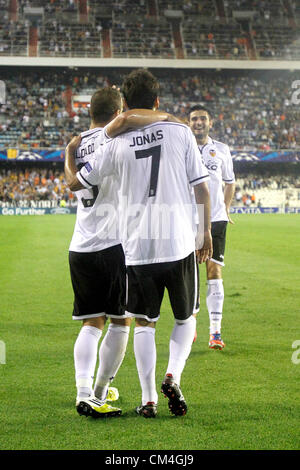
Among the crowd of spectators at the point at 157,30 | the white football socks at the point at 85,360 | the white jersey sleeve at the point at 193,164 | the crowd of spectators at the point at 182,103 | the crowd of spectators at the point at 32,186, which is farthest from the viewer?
the crowd of spectators at the point at 157,30

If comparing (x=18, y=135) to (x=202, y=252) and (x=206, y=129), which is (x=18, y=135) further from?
(x=202, y=252)

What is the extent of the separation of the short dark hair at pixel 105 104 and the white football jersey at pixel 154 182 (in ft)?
1.20

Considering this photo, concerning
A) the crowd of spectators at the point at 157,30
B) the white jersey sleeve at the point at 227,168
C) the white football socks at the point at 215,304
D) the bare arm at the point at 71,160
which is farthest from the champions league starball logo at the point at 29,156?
the bare arm at the point at 71,160

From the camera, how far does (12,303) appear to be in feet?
Answer: 31.0

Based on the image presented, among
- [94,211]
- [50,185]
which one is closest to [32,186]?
[50,185]

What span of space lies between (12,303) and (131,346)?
324 cm

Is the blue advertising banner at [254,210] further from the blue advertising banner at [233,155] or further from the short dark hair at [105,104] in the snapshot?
the short dark hair at [105,104]

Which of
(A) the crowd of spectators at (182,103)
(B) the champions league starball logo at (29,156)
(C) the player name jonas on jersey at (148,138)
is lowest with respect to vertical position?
(C) the player name jonas on jersey at (148,138)

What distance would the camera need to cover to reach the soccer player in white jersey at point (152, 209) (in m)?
4.13

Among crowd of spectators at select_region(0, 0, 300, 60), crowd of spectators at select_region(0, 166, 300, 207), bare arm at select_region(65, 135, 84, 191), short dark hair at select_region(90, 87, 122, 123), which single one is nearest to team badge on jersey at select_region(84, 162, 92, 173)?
bare arm at select_region(65, 135, 84, 191)

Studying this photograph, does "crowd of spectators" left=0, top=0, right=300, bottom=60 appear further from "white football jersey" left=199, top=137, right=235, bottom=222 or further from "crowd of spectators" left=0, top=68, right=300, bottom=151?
"white football jersey" left=199, top=137, right=235, bottom=222

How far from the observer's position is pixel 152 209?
13.7ft

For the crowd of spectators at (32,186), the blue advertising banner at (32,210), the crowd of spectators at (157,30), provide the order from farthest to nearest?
the crowd of spectators at (157,30), the crowd of spectators at (32,186), the blue advertising banner at (32,210)

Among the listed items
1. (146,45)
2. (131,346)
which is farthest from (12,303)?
(146,45)
